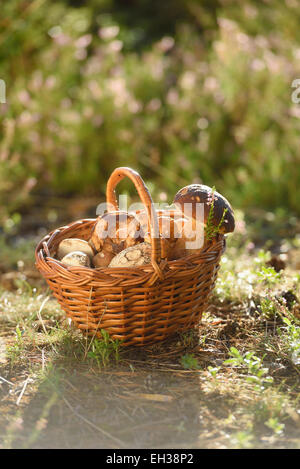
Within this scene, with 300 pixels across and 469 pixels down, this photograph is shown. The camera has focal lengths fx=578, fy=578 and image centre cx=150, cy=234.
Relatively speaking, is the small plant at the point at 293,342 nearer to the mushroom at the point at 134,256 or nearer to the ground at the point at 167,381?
the ground at the point at 167,381

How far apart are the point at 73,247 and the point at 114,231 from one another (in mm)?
185

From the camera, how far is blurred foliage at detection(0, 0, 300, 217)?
461cm

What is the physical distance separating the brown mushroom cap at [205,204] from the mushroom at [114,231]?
8.3 inches

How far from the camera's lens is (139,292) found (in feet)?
6.84

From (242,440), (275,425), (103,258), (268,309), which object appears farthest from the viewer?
(268,309)

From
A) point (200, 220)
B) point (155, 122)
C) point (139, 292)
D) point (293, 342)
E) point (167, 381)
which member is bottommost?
point (167, 381)

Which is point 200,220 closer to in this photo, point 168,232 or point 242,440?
point 168,232

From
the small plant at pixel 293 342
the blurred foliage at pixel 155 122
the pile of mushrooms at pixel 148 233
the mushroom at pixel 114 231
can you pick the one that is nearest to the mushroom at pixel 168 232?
the pile of mushrooms at pixel 148 233

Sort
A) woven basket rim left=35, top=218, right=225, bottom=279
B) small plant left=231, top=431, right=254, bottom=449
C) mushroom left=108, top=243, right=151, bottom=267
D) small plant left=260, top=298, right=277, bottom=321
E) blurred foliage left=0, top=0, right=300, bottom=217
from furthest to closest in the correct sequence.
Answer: blurred foliage left=0, top=0, right=300, bottom=217 → small plant left=260, top=298, right=277, bottom=321 → mushroom left=108, top=243, right=151, bottom=267 → woven basket rim left=35, top=218, right=225, bottom=279 → small plant left=231, top=431, right=254, bottom=449

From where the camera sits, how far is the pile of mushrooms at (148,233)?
2230 millimetres

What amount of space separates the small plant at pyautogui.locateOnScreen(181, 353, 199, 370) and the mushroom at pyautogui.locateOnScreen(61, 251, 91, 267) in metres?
0.53

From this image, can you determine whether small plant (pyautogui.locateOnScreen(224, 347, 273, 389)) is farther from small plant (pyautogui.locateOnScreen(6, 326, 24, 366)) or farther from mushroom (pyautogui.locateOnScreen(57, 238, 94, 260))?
small plant (pyautogui.locateOnScreen(6, 326, 24, 366))

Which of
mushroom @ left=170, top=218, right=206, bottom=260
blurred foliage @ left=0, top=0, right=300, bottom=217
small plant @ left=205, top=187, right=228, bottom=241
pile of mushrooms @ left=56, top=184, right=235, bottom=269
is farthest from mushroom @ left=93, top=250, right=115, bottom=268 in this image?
blurred foliage @ left=0, top=0, right=300, bottom=217

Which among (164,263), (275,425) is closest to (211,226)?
(164,263)
